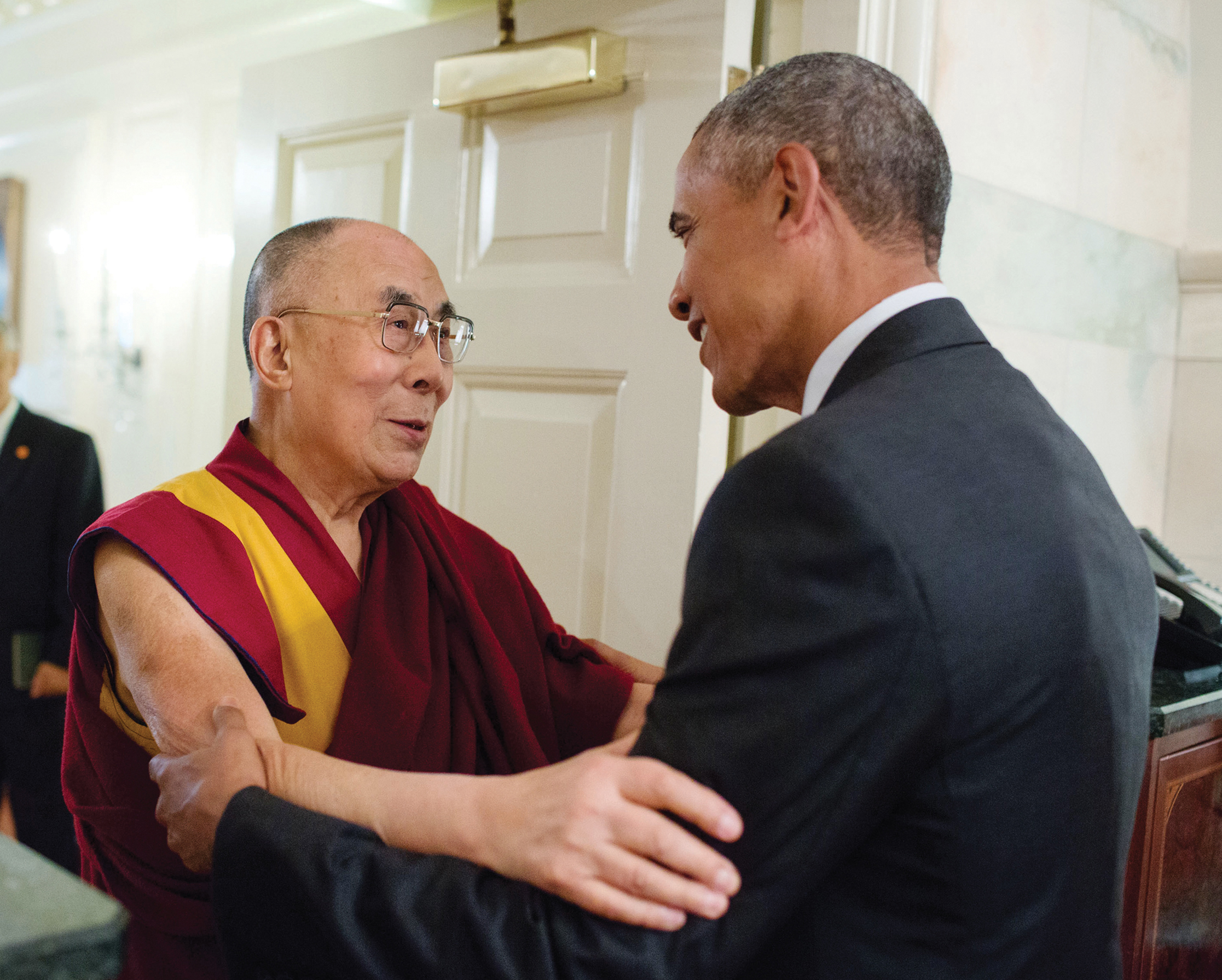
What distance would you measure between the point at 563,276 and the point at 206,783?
1.32 metres

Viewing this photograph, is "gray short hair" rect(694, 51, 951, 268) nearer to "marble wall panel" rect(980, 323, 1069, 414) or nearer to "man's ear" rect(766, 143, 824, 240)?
"man's ear" rect(766, 143, 824, 240)

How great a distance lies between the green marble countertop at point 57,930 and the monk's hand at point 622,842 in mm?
380

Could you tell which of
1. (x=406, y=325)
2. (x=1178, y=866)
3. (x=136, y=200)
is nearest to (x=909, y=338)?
(x=406, y=325)

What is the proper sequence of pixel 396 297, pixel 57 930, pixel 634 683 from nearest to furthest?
pixel 57 930 → pixel 396 297 → pixel 634 683

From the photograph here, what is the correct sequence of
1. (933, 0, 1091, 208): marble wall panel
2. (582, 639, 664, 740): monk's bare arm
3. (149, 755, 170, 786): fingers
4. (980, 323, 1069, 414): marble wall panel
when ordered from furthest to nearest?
(980, 323, 1069, 414): marble wall panel → (933, 0, 1091, 208): marble wall panel → (582, 639, 664, 740): monk's bare arm → (149, 755, 170, 786): fingers

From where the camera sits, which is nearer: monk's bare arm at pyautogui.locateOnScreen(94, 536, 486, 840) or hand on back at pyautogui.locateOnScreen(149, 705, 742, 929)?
hand on back at pyautogui.locateOnScreen(149, 705, 742, 929)

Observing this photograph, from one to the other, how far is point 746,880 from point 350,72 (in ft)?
7.16

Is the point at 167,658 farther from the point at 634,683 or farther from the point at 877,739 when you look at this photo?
the point at 877,739

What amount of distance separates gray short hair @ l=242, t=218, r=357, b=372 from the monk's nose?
519 millimetres

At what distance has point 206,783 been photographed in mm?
1049

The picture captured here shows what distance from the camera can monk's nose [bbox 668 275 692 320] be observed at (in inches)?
48.0

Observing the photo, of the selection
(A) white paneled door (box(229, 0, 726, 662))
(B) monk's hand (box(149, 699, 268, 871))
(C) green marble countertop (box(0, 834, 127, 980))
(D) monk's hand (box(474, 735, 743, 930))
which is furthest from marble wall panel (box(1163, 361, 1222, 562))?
(C) green marble countertop (box(0, 834, 127, 980))

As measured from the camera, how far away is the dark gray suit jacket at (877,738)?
768 millimetres

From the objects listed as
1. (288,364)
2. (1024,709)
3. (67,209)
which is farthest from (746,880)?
(67,209)
